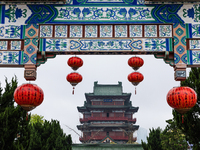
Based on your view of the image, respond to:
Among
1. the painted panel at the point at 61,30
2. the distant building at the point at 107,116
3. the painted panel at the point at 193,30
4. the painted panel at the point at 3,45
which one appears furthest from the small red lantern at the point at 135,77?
the distant building at the point at 107,116

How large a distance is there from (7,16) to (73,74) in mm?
2191

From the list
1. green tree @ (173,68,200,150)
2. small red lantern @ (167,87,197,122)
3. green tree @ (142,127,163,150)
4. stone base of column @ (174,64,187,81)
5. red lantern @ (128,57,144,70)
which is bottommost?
green tree @ (142,127,163,150)

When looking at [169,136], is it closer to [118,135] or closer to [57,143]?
[57,143]

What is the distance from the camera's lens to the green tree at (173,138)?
12684 millimetres

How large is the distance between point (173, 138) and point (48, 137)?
20.6ft

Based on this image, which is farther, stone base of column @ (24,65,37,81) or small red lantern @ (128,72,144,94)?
small red lantern @ (128,72,144,94)

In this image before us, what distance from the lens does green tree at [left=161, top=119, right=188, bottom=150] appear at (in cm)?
1268

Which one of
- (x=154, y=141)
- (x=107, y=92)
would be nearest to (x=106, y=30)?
(x=154, y=141)

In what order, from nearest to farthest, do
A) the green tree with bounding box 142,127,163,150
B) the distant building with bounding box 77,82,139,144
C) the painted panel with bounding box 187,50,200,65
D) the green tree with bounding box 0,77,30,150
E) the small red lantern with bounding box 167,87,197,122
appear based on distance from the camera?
the small red lantern with bounding box 167,87,197,122 → the painted panel with bounding box 187,50,200,65 → the green tree with bounding box 0,77,30,150 → the green tree with bounding box 142,127,163,150 → the distant building with bounding box 77,82,139,144

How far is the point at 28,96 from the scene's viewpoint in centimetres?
472

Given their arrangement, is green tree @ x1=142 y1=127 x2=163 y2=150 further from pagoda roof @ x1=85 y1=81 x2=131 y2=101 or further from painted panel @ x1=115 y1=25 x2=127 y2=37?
pagoda roof @ x1=85 y1=81 x2=131 y2=101

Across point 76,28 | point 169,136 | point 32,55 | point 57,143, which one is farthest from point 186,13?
point 57,143

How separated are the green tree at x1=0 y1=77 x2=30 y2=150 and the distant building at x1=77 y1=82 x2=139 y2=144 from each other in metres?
23.2

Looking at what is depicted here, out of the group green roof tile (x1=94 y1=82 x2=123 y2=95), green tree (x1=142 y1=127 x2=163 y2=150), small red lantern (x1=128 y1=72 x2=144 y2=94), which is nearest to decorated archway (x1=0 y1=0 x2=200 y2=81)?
small red lantern (x1=128 y1=72 x2=144 y2=94)
